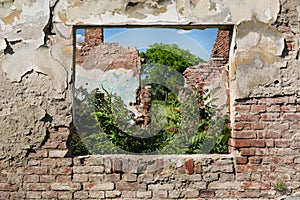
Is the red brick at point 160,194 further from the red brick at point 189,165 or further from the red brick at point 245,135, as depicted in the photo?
the red brick at point 245,135

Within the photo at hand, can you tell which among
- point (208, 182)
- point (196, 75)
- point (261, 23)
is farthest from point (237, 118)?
point (196, 75)

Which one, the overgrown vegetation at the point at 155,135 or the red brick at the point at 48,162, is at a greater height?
the overgrown vegetation at the point at 155,135

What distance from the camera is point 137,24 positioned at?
3.37m

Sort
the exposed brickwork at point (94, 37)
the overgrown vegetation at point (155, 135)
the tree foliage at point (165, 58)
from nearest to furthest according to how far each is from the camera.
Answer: the overgrown vegetation at point (155, 135) → the exposed brickwork at point (94, 37) → the tree foliage at point (165, 58)

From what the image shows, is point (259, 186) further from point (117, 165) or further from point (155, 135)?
point (155, 135)

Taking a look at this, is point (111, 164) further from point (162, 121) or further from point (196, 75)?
point (196, 75)

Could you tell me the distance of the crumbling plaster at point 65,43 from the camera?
3.36 m

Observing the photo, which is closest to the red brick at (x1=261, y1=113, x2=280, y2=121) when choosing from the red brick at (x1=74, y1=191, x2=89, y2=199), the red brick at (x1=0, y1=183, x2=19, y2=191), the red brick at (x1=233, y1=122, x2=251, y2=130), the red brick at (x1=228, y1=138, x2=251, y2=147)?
the red brick at (x1=233, y1=122, x2=251, y2=130)

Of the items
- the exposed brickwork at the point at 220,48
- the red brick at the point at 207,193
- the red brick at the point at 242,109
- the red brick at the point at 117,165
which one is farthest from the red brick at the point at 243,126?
the exposed brickwork at the point at 220,48

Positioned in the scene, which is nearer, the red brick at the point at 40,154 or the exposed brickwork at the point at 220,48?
the red brick at the point at 40,154

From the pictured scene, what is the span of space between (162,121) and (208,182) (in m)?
1.65

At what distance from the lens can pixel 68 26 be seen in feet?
11.1

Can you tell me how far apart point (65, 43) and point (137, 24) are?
66cm

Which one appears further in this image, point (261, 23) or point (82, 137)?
point (82, 137)
